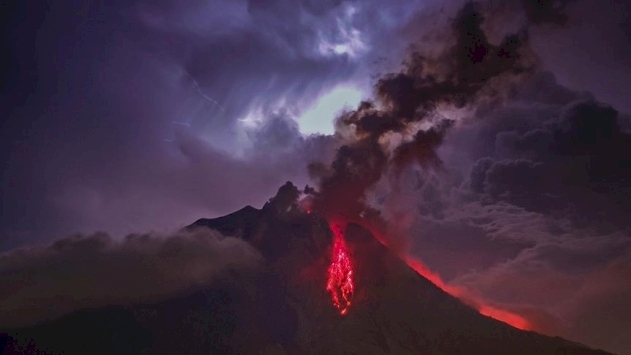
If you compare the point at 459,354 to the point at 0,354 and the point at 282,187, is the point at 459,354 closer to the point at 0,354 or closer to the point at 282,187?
the point at 282,187

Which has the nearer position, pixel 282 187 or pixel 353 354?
pixel 282 187

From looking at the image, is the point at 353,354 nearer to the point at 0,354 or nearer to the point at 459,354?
the point at 459,354

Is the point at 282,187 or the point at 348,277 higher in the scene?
the point at 282,187

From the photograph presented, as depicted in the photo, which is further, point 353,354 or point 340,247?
point 353,354

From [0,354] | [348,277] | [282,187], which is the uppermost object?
[282,187]

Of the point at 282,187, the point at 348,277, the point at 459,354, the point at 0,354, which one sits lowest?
the point at 0,354

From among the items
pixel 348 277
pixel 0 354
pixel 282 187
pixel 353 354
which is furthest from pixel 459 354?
pixel 0 354

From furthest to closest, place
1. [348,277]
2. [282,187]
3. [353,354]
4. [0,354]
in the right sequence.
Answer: [353,354], [282,187], [0,354], [348,277]

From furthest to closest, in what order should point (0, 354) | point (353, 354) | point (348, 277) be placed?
point (353, 354), point (0, 354), point (348, 277)

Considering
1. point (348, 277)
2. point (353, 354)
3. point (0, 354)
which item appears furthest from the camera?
point (353, 354)
